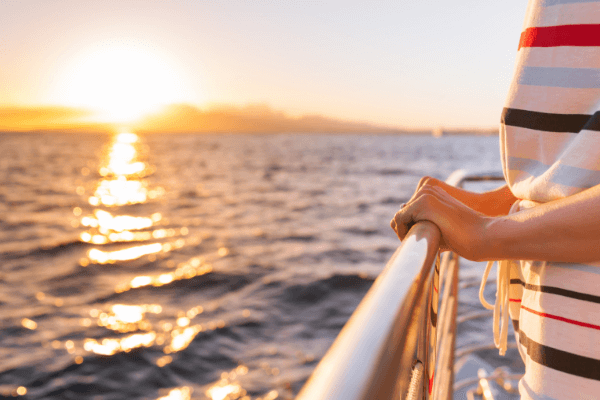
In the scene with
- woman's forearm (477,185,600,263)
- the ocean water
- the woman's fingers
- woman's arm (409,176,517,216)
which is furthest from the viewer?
the ocean water

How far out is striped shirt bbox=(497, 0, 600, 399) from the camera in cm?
64

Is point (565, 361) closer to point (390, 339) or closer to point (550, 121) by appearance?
point (550, 121)

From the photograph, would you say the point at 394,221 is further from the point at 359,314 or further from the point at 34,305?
the point at 34,305

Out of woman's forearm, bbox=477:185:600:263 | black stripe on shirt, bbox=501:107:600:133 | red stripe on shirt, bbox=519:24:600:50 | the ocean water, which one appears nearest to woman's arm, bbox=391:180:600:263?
woman's forearm, bbox=477:185:600:263

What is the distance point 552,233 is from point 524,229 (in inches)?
1.4

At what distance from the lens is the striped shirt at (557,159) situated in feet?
2.10

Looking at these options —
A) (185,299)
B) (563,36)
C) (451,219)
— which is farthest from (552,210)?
(185,299)

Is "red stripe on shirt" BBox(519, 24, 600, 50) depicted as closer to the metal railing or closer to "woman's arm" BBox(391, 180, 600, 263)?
"woman's arm" BBox(391, 180, 600, 263)

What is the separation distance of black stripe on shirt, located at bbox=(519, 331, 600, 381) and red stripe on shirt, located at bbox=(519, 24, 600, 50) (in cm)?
47

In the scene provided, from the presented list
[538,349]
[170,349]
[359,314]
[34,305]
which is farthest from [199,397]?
[359,314]

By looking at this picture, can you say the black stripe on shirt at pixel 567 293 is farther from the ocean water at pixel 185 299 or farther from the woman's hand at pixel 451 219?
the ocean water at pixel 185 299

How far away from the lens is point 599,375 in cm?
63

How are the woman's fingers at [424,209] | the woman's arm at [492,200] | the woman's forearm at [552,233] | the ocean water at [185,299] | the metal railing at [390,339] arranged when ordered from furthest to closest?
the ocean water at [185,299] → the woman's arm at [492,200] → the woman's fingers at [424,209] → the woman's forearm at [552,233] → the metal railing at [390,339]

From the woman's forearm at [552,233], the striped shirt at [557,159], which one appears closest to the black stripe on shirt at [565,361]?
the striped shirt at [557,159]
